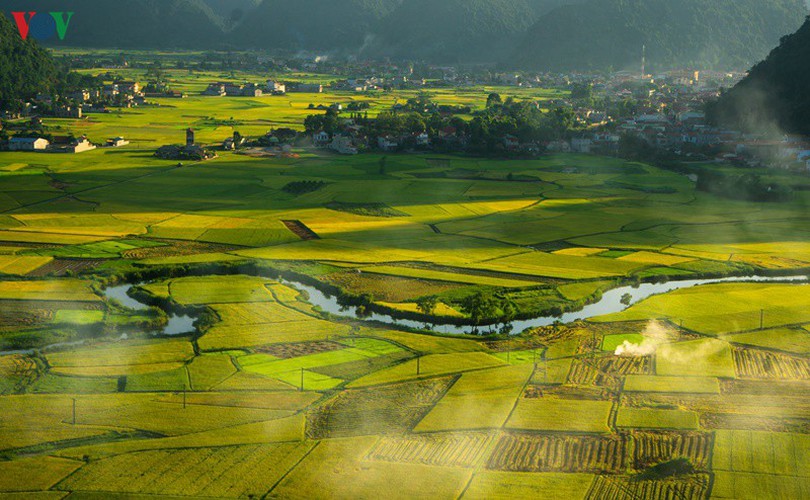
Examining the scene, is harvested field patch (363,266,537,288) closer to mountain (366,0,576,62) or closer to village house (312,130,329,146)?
village house (312,130,329,146)

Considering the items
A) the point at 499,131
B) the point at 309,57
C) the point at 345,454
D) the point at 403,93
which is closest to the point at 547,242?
the point at 345,454

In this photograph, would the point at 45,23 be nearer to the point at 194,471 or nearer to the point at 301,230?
the point at 301,230

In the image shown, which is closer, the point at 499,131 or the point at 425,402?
the point at 425,402

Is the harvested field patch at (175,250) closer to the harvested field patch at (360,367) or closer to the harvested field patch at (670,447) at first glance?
the harvested field patch at (360,367)

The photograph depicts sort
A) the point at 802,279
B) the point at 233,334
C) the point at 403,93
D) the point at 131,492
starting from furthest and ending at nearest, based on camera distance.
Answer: the point at 403,93 < the point at 802,279 < the point at 233,334 < the point at 131,492

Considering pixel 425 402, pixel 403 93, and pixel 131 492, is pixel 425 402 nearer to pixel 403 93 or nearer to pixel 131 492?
pixel 131 492
